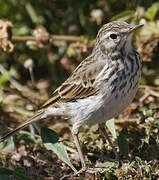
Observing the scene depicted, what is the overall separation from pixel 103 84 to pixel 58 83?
7.98ft

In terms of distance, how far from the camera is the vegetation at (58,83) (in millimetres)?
4574

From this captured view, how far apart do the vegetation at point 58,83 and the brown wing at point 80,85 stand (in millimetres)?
404

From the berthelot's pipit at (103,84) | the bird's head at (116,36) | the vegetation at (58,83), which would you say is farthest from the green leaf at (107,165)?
the bird's head at (116,36)

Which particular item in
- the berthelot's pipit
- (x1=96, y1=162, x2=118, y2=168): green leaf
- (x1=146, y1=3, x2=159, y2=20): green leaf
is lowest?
(x1=96, y1=162, x2=118, y2=168): green leaf

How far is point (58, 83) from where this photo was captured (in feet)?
21.7

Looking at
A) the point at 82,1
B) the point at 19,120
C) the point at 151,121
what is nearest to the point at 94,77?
the point at 151,121

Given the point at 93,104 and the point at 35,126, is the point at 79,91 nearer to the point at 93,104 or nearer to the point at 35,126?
the point at 93,104

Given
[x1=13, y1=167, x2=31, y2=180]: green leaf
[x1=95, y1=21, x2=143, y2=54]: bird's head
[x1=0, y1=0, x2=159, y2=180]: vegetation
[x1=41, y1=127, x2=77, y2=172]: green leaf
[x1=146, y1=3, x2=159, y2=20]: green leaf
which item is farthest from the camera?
[x1=146, y1=3, x2=159, y2=20]: green leaf

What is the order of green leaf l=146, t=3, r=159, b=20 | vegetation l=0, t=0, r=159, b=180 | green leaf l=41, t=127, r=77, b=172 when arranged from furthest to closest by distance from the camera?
1. green leaf l=146, t=3, r=159, b=20
2. vegetation l=0, t=0, r=159, b=180
3. green leaf l=41, t=127, r=77, b=172

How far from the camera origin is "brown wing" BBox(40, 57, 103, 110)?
4.40 metres

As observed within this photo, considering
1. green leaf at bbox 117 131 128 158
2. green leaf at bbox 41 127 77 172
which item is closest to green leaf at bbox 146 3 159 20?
green leaf at bbox 117 131 128 158

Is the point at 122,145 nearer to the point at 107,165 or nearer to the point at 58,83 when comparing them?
the point at 107,165

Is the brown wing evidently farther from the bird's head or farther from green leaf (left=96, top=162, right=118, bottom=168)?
green leaf (left=96, top=162, right=118, bottom=168)

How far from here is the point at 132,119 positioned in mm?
5402
